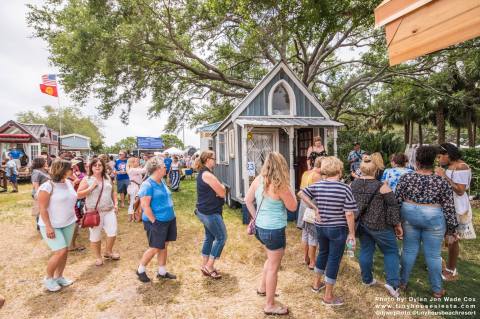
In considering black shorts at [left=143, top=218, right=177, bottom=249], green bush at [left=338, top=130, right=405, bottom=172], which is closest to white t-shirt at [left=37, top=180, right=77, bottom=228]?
black shorts at [left=143, top=218, right=177, bottom=249]

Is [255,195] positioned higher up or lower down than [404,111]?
lower down

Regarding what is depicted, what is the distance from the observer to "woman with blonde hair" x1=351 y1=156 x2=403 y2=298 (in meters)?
3.69

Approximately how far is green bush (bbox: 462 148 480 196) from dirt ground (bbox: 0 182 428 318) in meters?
8.64

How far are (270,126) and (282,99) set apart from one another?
140cm

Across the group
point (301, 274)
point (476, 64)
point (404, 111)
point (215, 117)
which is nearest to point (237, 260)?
point (301, 274)

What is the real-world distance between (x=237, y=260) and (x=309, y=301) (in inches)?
71.7

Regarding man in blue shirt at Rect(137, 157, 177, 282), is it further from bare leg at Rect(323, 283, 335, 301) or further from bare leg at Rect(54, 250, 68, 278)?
bare leg at Rect(323, 283, 335, 301)

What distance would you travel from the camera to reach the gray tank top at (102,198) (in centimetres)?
487

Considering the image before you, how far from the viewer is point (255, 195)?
360cm

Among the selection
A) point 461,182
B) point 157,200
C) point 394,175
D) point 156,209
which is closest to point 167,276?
point 156,209

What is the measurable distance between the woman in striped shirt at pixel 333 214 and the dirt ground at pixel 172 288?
53 centimetres

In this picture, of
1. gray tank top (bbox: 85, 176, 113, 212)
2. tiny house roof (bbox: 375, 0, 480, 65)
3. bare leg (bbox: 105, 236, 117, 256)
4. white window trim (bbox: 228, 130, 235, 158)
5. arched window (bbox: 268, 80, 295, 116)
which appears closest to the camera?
tiny house roof (bbox: 375, 0, 480, 65)

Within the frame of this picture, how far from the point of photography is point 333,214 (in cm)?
349

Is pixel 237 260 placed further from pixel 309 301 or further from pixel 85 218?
pixel 85 218
